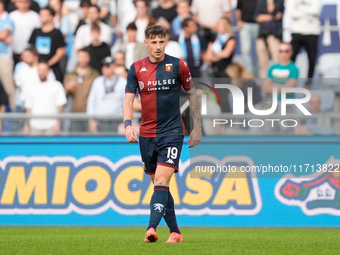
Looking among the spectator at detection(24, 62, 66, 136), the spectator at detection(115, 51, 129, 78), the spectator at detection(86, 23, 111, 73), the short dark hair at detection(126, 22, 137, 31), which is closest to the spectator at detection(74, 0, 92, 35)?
the spectator at detection(86, 23, 111, 73)

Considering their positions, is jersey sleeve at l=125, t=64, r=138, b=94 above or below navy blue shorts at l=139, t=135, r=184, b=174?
above

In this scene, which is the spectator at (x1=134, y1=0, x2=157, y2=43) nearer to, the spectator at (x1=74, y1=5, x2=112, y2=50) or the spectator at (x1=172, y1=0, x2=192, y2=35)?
the spectator at (x1=172, y1=0, x2=192, y2=35)

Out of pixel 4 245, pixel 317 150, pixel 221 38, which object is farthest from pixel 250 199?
pixel 4 245

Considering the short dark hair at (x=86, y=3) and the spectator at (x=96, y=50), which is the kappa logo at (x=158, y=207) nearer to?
the spectator at (x=96, y=50)

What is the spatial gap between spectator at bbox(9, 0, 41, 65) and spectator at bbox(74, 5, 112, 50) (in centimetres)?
92

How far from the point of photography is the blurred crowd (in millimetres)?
11250

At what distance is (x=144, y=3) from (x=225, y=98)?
338 centimetres

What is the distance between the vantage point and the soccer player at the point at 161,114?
6129 mm

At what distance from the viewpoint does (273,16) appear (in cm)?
1217

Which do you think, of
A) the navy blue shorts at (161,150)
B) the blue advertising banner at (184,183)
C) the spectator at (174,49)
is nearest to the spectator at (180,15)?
the spectator at (174,49)

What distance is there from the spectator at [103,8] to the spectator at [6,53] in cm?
187

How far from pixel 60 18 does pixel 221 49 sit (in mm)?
3624

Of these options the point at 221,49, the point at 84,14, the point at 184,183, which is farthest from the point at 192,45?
the point at 184,183

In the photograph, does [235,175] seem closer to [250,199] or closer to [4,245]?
[250,199]
